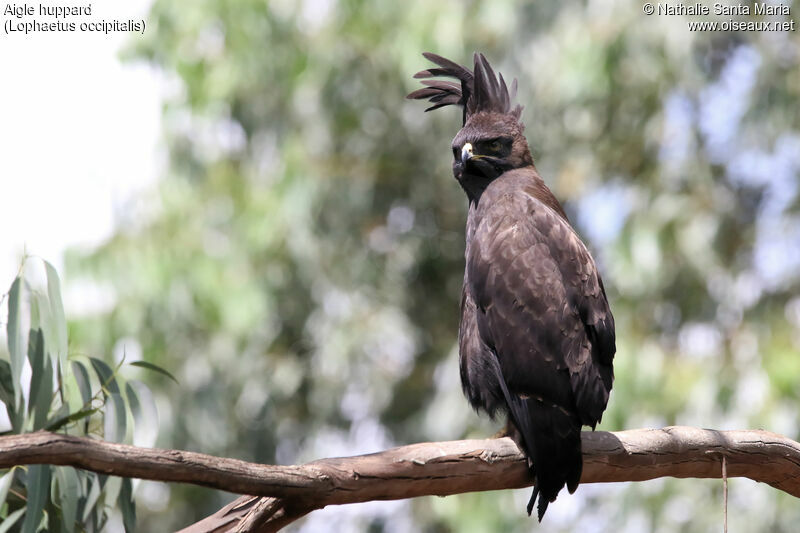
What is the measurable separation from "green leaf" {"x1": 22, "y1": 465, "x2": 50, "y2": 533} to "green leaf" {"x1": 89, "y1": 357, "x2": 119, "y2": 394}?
0.51 m

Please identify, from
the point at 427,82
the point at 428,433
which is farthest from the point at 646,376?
the point at 427,82

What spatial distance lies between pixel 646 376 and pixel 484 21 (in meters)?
2.64

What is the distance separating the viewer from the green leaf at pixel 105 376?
3.51 meters

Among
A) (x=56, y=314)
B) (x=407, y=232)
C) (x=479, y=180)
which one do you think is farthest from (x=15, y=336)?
(x=407, y=232)

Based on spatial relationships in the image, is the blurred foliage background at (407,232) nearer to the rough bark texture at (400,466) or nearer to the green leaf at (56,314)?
the rough bark texture at (400,466)

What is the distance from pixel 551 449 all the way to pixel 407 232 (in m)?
5.50

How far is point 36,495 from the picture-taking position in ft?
Result: 9.56

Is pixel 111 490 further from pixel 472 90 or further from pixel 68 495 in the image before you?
pixel 472 90

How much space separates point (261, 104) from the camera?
7.77m

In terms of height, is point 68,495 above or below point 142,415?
below

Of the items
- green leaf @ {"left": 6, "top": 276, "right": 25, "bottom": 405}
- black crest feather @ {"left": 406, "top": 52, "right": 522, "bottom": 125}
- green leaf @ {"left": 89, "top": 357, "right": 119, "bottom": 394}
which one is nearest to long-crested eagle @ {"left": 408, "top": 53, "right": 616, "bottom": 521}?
black crest feather @ {"left": 406, "top": 52, "right": 522, "bottom": 125}

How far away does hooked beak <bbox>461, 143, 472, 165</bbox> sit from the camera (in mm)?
3928

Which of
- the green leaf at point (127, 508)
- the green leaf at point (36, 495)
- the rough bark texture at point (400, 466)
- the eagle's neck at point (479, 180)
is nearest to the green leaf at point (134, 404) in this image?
the green leaf at point (127, 508)

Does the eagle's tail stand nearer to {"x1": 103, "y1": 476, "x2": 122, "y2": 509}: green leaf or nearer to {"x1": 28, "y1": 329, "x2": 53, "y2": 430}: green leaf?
{"x1": 103, "y1": 476, "x2": 122, "y2": 509}: green leaf
